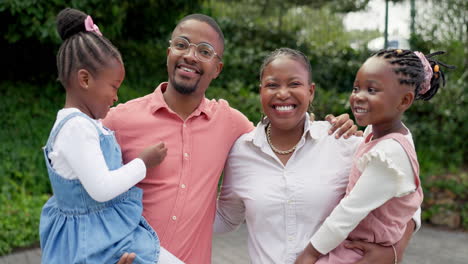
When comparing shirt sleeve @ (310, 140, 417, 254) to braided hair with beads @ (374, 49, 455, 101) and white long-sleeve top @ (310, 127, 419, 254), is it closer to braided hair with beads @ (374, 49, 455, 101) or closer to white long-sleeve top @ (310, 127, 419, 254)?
white long-sleeve top @ (310, 127, 419, 254)

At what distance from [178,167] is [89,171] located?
0.60 m

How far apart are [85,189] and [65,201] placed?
0.13 metres

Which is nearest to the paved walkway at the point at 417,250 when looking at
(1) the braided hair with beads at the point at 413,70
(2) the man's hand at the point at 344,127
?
(2) the man's hand at the point at 344,127

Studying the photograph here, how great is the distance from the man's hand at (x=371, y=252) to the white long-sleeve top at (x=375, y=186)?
111 mm

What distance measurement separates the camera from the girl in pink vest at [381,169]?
2.13 metres

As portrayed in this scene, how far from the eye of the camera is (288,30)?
11430 mm

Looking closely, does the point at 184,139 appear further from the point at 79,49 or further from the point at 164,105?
the point at 79,49

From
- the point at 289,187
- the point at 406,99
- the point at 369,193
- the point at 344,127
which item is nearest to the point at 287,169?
the point at 289,187

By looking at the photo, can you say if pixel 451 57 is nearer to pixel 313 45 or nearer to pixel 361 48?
pixel 361 48

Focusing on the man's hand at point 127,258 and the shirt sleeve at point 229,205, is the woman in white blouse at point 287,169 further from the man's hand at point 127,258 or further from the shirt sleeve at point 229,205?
the man's hand at point 127,258

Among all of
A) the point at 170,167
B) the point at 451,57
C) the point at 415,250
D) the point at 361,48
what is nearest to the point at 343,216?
the point at 170,167

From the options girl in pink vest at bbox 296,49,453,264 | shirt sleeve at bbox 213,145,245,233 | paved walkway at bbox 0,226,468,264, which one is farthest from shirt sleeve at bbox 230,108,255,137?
paved walkway at bbox 0,226,468,264

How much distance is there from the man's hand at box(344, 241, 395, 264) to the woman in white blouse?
42mm

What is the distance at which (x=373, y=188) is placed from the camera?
212 cm
